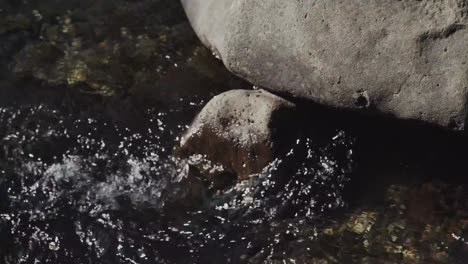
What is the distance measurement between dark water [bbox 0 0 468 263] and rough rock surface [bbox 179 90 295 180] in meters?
0.09

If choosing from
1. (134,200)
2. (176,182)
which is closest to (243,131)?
(176,182)

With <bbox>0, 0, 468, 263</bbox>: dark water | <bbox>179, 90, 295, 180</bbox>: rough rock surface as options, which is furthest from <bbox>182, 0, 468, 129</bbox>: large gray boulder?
<bbox>0, 0, 468, 263</bbox>: dark water

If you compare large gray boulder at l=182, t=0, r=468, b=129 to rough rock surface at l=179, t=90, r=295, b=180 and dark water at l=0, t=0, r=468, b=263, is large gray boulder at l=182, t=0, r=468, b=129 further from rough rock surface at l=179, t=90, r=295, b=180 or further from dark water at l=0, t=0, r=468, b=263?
dark water at l=0, t=0, r=468, b=263

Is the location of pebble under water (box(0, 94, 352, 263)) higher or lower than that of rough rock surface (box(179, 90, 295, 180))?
lower

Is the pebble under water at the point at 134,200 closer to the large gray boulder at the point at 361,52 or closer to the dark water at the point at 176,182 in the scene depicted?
the dark water at the point at 176,182

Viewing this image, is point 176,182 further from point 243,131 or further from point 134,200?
point 243,131

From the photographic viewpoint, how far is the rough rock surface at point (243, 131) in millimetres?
3631

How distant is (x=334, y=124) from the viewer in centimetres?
374

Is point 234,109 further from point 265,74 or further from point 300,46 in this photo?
point 300,46

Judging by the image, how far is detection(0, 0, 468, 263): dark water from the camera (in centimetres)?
335

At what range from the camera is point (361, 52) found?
11.0 ft

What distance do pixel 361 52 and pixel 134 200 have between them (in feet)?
4.36

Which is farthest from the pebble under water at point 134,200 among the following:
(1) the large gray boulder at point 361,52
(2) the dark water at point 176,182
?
(1) the large gray boulder at point 361,52

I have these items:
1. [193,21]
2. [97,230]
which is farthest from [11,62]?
[97,230]
